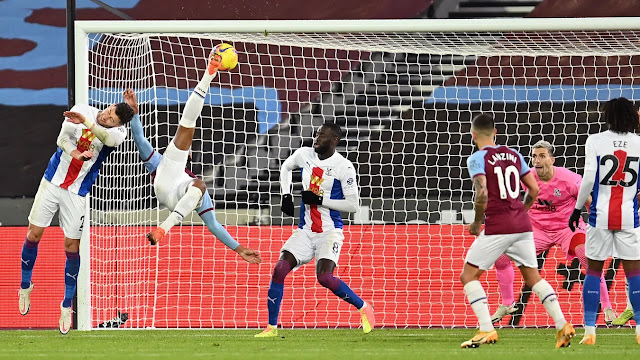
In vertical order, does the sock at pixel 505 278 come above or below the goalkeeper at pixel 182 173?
below

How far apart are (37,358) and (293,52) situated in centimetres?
790

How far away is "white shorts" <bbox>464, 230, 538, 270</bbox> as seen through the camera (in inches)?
254

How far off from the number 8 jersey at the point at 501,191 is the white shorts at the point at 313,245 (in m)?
1.87

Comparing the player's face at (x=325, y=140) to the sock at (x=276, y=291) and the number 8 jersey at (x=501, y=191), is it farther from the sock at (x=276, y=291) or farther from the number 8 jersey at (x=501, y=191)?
the number 8 jersey at (x=501, y=191)

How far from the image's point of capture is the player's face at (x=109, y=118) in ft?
26.2

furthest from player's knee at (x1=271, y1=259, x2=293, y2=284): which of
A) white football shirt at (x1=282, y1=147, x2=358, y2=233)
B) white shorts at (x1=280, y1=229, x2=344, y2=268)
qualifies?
white football shirt at (x1=282, y1=147, x2=358, y2=233)

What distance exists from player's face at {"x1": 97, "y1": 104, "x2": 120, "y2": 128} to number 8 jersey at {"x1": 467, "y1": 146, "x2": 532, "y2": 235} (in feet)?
9.98

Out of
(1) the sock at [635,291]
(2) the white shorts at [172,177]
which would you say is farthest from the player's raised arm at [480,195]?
(2) the white shorts at [172,177]

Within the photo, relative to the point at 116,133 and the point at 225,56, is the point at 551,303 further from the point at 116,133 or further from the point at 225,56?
the point at 116,133

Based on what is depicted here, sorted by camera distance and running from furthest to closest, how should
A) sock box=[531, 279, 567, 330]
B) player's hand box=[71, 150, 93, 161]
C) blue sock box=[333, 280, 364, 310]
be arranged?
blue sock box=[333, 280, 364, 310] < player's hand box=[71, 150, 93, 161] < sock box=[531, 279, 567, 330]

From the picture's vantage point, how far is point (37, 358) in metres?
5.94

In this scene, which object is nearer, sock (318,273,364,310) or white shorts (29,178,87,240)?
sock (318,273,364,310)

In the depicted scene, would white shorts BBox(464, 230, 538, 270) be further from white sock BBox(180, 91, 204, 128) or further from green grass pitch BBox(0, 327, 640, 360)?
white sock BBox(180, 91, 204, 128)

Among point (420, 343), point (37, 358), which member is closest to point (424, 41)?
point (420, 343)
